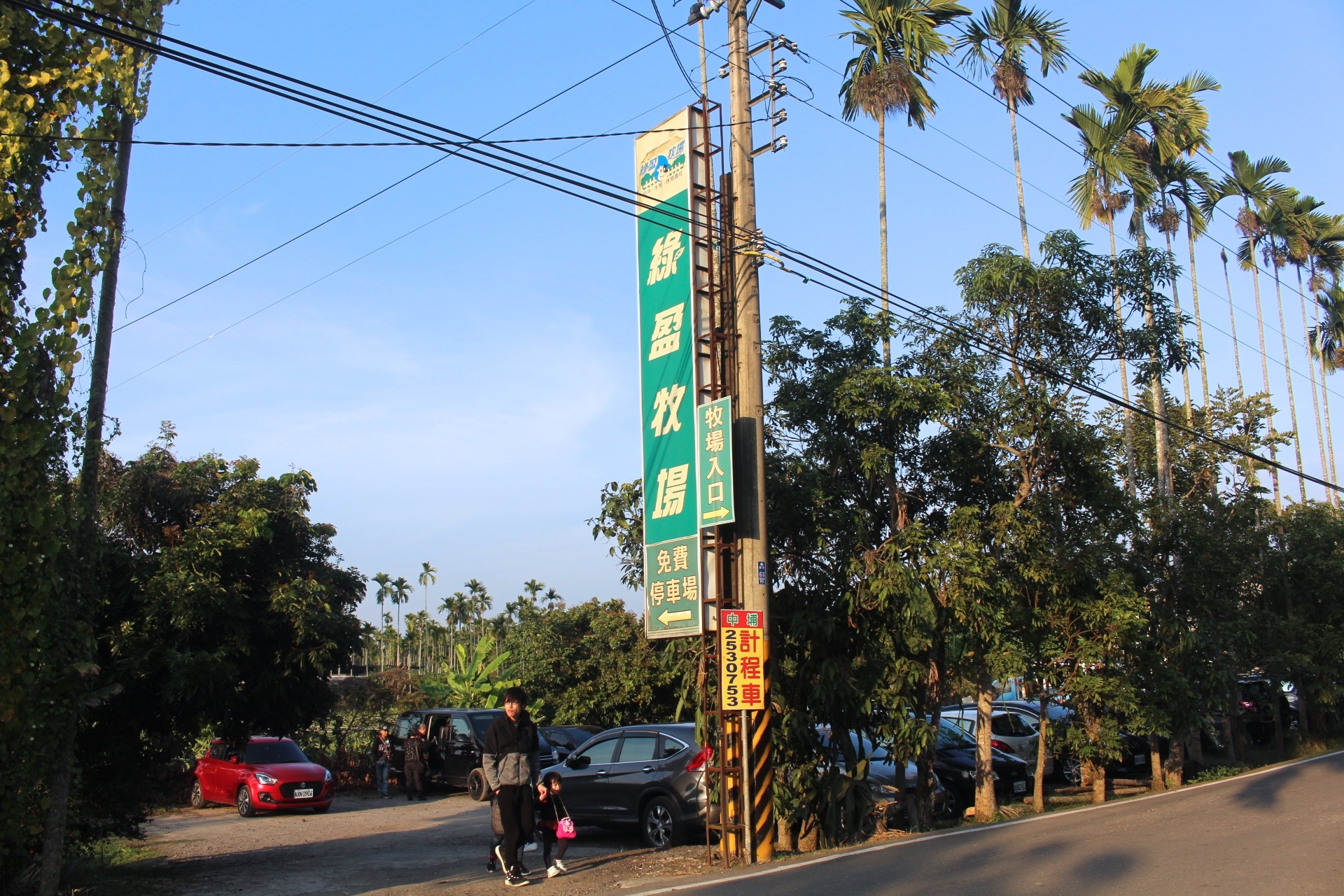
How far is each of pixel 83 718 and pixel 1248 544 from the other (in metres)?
21.8

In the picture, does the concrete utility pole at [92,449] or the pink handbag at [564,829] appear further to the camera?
the pink handbag at [564,829]

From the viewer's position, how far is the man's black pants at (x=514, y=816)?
9.58 meters

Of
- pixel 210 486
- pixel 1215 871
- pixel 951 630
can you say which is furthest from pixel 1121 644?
pixel 210 486

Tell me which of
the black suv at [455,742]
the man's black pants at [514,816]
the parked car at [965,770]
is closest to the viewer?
the man's black pants at [514,816]

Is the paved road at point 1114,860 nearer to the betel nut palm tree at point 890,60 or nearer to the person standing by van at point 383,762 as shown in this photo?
the betel nut palm tree at point 890,60

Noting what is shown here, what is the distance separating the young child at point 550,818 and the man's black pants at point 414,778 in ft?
40.1

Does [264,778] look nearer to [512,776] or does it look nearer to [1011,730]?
[512,776]

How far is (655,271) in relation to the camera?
12.0 m

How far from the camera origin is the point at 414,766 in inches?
845

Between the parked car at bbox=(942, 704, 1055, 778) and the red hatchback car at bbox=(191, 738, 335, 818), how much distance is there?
12670mm

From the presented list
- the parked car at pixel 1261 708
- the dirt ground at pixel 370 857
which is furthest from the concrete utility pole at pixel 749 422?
the parked car at pixel 1261 708

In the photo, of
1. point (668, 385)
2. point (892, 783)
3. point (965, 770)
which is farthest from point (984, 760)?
point (668, 385)

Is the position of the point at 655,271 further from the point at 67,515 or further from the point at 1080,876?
the point at 1080,876

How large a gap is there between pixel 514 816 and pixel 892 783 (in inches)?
271
